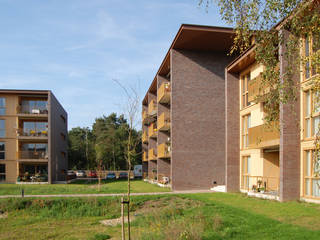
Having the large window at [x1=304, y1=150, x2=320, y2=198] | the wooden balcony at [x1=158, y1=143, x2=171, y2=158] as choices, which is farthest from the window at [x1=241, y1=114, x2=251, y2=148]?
the wooden balcony at [x1=158, y1=143, x2=171, y2=158]

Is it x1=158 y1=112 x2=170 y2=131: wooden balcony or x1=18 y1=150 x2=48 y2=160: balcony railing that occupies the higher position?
x1=158 y1=112 x2=170 y2=131: wooden balcony

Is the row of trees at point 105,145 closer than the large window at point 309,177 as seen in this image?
No

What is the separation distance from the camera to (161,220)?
32.9 feet

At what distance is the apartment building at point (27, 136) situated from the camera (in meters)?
35.6

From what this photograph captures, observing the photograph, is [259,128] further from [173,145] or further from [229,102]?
[173,145]

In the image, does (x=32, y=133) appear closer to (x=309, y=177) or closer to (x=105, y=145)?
(x=105, y=145)

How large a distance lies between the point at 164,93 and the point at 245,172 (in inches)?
416

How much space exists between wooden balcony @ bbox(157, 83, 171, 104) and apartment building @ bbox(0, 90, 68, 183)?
46.2 feet

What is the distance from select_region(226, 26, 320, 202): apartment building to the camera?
14.1 m

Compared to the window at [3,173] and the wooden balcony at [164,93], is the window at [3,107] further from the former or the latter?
the wooden balcony at [164,93]

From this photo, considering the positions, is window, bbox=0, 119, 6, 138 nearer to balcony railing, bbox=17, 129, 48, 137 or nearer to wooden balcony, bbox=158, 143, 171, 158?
balcony railing, bbox=17, 129, 48, 137

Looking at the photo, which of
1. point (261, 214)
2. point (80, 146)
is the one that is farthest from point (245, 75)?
point (80, 146)

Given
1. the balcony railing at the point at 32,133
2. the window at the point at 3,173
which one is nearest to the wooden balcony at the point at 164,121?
the balcony railing at the point at 32,133

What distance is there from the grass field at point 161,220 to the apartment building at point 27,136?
20.2 meters
